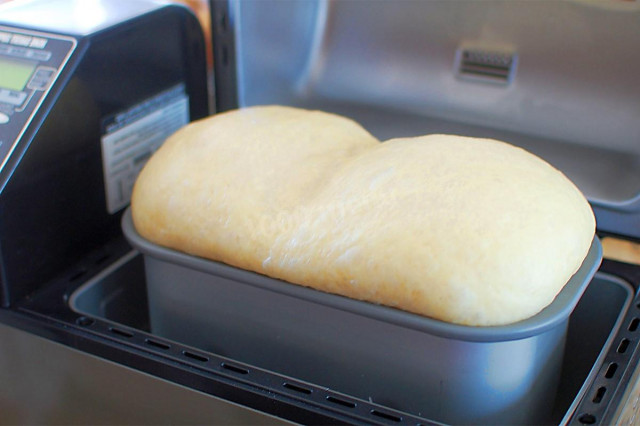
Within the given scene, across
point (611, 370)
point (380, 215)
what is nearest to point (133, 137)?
Answer: point (380, 215)

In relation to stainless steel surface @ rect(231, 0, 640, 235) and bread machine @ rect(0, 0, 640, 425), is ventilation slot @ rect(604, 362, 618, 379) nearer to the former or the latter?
bread machine @ rect(0, 0, 640, 425)

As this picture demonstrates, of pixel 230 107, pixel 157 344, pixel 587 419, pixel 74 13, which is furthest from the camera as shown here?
pixel 230 107

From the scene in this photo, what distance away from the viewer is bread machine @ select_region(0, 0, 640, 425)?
0.66 m

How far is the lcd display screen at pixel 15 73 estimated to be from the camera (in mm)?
756

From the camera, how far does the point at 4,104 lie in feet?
2.46

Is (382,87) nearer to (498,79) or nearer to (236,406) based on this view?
(498,79)

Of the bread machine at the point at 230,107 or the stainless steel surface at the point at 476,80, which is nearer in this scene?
the bread machine at the point at 230,107

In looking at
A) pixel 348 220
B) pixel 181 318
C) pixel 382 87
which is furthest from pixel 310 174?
pixel 382 87

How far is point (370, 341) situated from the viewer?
651 mm

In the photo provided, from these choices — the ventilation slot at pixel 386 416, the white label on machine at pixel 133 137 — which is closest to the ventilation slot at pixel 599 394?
the ventilation slot at pixel 386 416

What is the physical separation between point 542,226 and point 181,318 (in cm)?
37

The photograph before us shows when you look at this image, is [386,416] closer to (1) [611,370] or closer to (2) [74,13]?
(1) [611,370]

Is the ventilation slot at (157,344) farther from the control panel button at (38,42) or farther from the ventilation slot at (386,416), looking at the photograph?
the control panel button at (38,42)

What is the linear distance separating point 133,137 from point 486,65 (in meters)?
0.44
